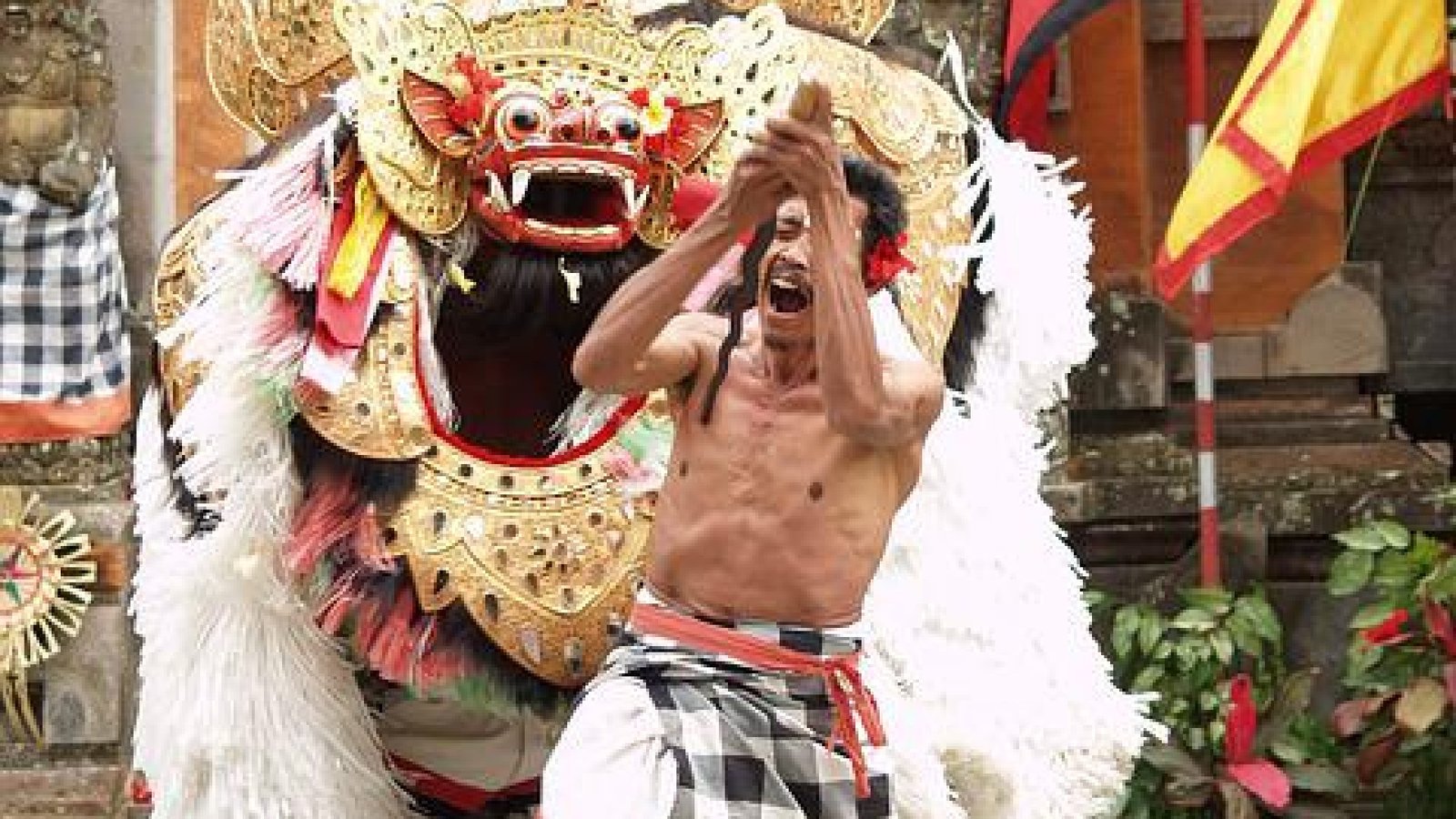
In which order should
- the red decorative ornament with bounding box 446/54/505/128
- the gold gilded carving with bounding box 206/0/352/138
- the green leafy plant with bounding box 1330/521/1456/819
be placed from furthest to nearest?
the green leafy plant with bounding box 1330/521/1456/819 → the gold gilded carving with bounding box 206/0/352/138 → the red decorative ornament with bounding box 446/54/505/128

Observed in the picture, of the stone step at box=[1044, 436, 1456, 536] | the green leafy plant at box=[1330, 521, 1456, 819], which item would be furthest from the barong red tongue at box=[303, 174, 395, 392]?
the stone step at box=[1044, 436, 1456, 536]

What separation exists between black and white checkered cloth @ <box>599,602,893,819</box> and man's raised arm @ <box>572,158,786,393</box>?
1.29ft

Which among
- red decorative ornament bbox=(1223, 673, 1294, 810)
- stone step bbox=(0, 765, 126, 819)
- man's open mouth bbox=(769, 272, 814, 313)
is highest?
man's open mouth bbox=(769, 272, 814, 313)

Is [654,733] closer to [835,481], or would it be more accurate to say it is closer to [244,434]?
[835,481]

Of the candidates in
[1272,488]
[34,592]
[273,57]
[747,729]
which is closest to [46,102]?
[34,592]

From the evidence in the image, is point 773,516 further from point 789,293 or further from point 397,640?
point 397,640

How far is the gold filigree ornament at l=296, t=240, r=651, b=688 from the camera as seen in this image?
4793mm

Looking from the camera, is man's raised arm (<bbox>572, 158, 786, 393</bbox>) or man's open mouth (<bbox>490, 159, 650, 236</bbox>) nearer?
man's raised arm (<bbox>572, 158, 786, 393</bbox>)

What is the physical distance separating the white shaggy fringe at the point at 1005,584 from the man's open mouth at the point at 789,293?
0.39 metres

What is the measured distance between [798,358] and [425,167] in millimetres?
1025

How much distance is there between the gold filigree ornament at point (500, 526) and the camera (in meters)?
4.79

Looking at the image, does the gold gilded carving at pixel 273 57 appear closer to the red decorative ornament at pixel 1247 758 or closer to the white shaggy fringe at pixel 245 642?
the white shaggy fringe at pixel 245 642

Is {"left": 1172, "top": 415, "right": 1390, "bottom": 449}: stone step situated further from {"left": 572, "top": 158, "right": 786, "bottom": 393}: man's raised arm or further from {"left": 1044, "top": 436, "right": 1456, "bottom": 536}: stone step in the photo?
{"left": 572, "top": 158, "right": 786, "bottom": 393}: man's raised arm

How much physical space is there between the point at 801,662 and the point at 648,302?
1.89ft
